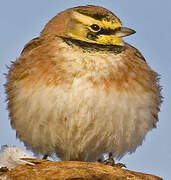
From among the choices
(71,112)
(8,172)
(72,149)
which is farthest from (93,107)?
(8,172)

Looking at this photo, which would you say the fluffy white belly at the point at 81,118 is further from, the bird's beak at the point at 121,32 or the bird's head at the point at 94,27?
the bird's beak at the point at 121,32

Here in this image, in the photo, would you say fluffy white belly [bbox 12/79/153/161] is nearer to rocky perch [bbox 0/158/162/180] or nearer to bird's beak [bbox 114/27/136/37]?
bird's beak [bbox 114/27/136/37]

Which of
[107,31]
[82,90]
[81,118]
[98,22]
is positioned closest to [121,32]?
[107,31]

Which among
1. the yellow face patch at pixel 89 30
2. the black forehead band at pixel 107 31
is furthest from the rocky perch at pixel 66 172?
the black forehead band at pixel 107 31

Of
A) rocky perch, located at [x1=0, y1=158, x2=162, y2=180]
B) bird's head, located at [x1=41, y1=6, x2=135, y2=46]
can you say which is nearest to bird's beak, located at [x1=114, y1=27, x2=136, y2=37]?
bird's head, located at [x1=41, y1=6, x2=135, y2=46]

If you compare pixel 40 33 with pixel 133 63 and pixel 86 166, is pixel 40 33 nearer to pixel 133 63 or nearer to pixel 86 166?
pixel 133 63

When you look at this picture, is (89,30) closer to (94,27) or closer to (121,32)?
(94,27)
